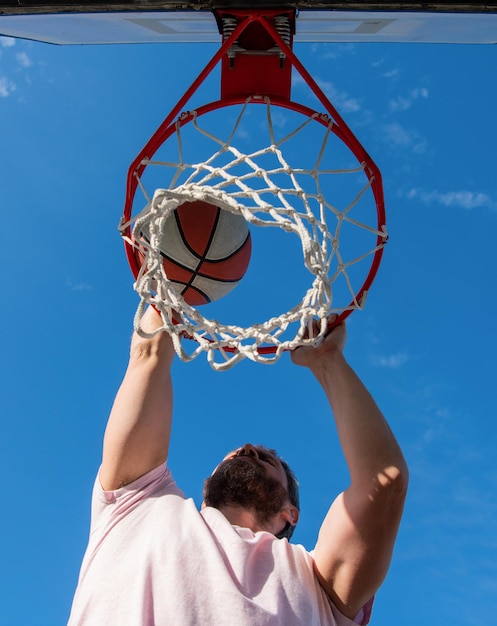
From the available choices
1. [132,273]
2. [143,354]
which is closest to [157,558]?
[143,354]

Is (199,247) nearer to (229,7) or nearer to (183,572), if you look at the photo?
(229,7)

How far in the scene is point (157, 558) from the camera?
2309mm

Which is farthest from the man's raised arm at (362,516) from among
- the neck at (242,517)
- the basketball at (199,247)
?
the basketball at (199,247)

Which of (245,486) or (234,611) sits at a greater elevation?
(245,486)

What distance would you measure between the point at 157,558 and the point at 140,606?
0.63 feet

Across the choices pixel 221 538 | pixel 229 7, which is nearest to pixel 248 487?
pixel 221 538

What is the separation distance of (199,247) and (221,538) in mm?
1563

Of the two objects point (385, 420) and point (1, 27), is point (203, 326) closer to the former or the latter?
point (385, 420)

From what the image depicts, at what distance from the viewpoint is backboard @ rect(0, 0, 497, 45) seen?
3.74 m

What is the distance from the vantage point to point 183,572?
2258mm

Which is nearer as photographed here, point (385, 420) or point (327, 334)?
point (385, 420)

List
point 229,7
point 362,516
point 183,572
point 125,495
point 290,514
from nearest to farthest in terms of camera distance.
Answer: point 183,572
point 362,516
point 125,495
point 290,514
point 229,7

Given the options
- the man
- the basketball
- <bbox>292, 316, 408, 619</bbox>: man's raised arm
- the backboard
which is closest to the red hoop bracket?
the backboard

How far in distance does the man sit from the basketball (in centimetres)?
57
